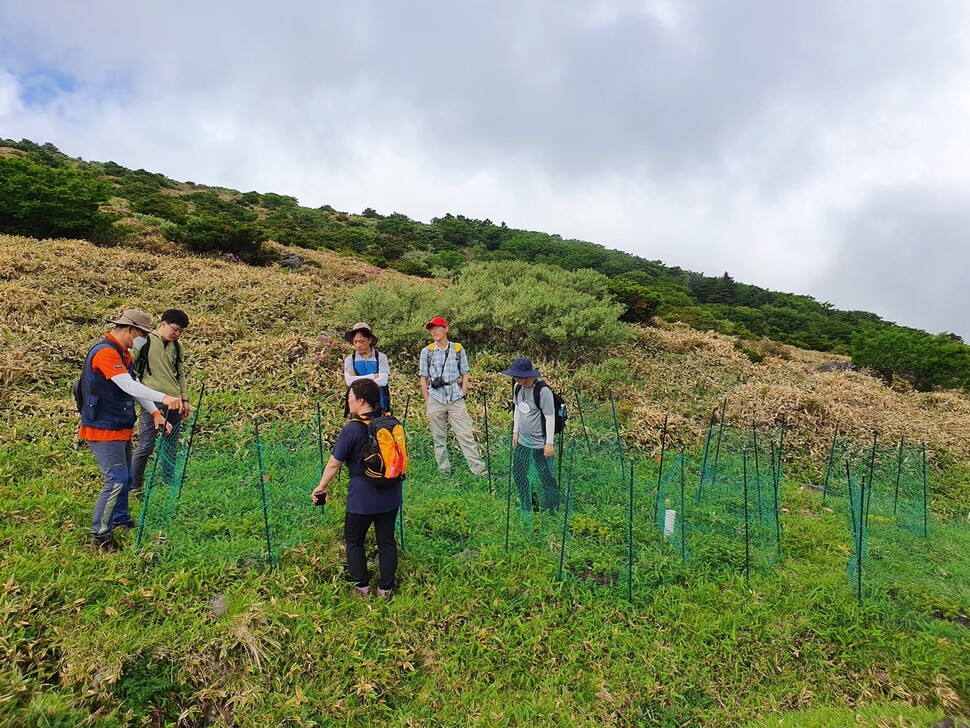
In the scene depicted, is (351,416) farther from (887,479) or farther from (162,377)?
(887,479)

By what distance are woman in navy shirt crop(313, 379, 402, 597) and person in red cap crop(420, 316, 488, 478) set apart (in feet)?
5.57

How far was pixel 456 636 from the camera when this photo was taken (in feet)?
11.3

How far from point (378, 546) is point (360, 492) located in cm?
49

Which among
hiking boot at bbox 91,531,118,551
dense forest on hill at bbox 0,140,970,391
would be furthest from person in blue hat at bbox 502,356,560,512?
dense forest on hill at bbox 0,140,970,391

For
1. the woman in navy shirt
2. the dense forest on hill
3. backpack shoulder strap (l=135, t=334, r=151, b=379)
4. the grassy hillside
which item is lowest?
the grassy hillside

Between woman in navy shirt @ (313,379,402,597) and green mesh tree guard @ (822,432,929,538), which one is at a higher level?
woman in navy shirt @ (313,379,402,597)

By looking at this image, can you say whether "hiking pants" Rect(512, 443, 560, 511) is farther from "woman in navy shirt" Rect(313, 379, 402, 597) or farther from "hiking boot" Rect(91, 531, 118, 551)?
"hiking boot" Rect(91, 531, 118, 551)

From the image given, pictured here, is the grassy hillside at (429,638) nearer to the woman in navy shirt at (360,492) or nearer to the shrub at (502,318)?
the woman in navy shirt at (360,492)

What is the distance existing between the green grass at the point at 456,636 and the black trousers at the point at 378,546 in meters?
0.18

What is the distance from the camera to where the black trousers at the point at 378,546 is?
3.45 m

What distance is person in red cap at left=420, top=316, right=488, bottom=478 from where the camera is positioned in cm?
509

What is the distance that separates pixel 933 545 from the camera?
16.2 feet

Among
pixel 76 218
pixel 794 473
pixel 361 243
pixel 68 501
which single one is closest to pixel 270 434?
pixel 68 501

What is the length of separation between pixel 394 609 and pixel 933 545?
5.35 meters
